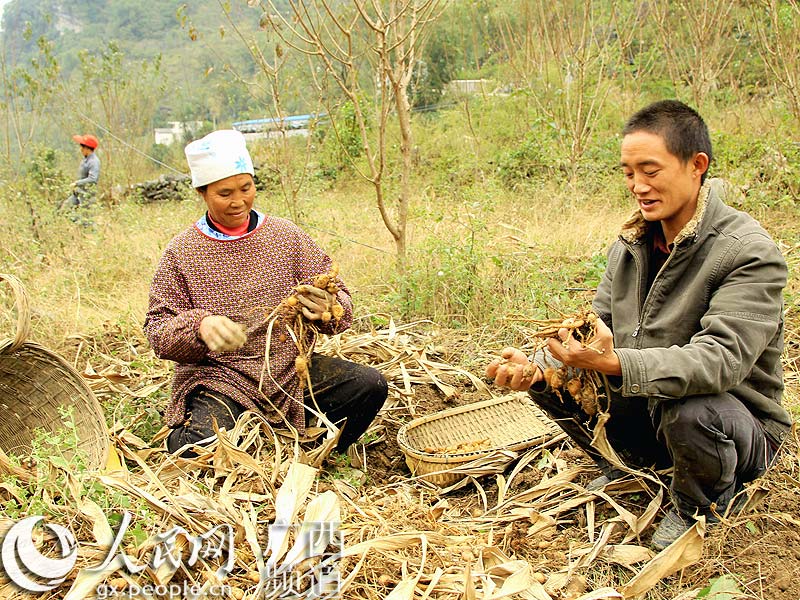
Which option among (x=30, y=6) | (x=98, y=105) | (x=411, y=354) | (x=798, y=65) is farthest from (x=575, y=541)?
(x=30, y=6)

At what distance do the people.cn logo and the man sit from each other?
126cm

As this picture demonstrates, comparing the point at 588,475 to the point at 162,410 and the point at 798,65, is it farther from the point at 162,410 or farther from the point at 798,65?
the point at 798,65

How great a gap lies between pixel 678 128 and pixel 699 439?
2.79 ft

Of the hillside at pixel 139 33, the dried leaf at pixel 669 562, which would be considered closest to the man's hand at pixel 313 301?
the dried leaf at pixel 669 562

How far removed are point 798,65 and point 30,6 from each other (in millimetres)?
45109

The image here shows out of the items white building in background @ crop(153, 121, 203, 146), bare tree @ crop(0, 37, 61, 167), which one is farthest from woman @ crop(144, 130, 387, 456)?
white building in background @ crop(153, 121, 203, 146)

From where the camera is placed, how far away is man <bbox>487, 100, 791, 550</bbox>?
1.89 m

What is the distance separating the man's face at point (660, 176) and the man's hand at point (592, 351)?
42cm

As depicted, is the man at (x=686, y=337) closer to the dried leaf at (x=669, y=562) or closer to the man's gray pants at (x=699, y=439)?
the man's gray pants at (x=699, y=439)

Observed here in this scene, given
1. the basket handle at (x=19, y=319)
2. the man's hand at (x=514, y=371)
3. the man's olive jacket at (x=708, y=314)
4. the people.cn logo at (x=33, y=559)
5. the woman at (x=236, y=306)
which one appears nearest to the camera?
the people.cn logo at (x=33, y=559)

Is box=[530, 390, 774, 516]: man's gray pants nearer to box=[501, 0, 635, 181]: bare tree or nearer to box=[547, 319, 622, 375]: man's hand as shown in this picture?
box=[547, 319, 622, 375]: man's hand

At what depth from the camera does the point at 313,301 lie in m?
2.49

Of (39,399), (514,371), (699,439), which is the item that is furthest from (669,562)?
(39,399)

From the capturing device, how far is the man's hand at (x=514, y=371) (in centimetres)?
Answer: 219
